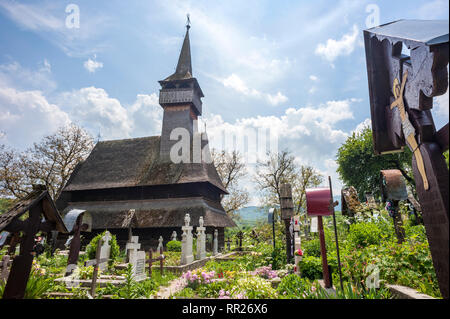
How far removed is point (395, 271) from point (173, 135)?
70.2ft

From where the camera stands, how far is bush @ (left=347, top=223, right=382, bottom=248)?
249 inches

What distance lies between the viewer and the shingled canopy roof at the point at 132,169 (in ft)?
65.6

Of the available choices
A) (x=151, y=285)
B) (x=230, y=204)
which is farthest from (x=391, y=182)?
(x=230, y=204)

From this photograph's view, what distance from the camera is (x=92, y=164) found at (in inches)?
923

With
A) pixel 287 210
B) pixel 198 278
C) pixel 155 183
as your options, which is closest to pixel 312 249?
pixel 287 210

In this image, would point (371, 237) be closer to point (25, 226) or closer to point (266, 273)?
point (266, 273)

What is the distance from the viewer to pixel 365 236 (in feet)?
21.1

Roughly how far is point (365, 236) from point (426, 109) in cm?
509

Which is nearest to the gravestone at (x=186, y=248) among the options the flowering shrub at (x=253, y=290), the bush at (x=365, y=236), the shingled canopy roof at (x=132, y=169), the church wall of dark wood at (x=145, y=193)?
the flowering shrub at (x=253, y=290)

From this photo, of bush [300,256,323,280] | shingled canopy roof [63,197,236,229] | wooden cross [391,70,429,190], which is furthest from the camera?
shingled canopy roof [63,197,236,229]

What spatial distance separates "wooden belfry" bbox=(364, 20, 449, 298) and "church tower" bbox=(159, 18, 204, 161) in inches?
822

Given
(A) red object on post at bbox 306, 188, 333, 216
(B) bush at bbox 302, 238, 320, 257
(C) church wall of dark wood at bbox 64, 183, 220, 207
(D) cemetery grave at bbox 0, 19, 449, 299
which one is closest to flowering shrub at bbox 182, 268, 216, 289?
(D) cemetery grave at bbox 0, 19, 449, 299

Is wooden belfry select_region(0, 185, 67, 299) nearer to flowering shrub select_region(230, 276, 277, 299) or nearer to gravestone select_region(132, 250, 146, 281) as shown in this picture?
flowering shrub select_region(230, 276, 277, 299)

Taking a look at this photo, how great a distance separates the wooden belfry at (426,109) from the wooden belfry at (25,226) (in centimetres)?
505
